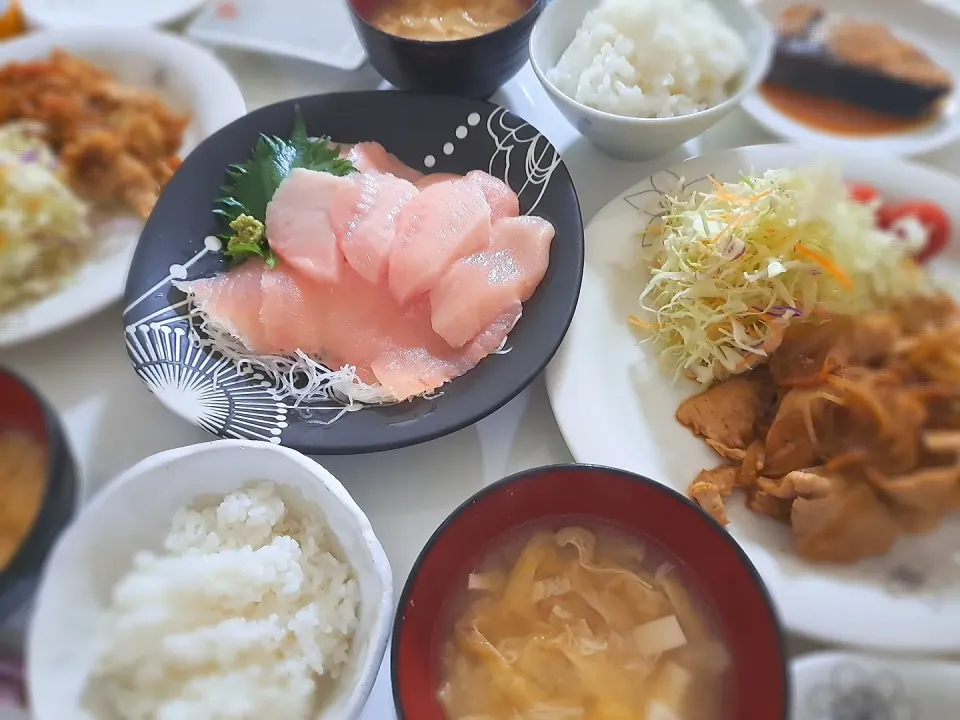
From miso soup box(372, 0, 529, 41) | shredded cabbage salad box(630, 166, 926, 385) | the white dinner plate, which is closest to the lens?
shredded cabbage salad box(630, 166, 926, 385)

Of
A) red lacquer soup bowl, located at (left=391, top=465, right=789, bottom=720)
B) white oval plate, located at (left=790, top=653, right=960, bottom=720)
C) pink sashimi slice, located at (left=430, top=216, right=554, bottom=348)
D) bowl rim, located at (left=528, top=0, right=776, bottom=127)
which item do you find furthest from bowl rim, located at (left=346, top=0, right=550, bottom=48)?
white oval plate, located at (left=790, top=653, right=960, bottom=720)

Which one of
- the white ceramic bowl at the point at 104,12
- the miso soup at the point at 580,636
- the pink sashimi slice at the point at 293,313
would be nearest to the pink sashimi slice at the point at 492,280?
the pink sashimi slice at the point at 293,313

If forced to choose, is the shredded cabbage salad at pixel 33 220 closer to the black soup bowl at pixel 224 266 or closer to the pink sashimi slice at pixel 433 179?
the black soup bowl at pixel 224 266

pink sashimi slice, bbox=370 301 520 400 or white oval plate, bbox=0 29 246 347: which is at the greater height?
white oval plate, bbox=0 29 246 347

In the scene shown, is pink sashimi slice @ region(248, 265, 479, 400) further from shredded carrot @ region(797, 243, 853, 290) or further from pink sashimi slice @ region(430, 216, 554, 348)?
shredded carrot @ region(797, 243, 853, 290)

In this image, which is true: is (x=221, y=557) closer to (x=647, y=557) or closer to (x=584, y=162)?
(x=647, y=557)

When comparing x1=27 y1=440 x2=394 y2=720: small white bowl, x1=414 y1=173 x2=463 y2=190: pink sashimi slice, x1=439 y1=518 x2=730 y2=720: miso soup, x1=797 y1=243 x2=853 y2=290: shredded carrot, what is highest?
x1=797 y1=243 x2=853 y2=290: shredded carrot
